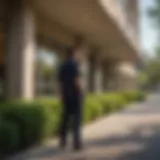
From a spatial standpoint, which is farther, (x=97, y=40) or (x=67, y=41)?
(x=97, y=40)

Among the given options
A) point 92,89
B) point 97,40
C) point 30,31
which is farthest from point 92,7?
point 92,89

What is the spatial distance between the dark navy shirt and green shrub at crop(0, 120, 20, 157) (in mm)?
1166

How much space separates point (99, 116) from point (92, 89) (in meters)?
13.7

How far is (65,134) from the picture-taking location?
923cm

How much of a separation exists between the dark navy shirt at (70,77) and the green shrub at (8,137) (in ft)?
3.83

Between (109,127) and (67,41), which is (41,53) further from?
(109,127)

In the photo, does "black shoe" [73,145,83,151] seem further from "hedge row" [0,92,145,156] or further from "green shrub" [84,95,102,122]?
"green shrub" [84,95,102,122]

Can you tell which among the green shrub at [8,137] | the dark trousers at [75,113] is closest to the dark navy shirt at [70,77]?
the dark trousers at [75,113]

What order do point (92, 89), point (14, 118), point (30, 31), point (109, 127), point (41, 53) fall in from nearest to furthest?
1. point (14, 118)
2. point (109, 127)
3. point (30, 31)
4. point (41, 53)
5. point (92, 89)

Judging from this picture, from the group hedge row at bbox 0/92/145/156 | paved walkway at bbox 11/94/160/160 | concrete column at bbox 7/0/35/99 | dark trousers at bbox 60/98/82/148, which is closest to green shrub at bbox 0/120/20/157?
hedge row at bbox 0/92/145/156

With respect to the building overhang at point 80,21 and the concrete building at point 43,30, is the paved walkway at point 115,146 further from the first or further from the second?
the building overhang at point 80,21

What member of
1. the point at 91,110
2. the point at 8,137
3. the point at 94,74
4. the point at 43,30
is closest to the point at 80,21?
the point at 43,30

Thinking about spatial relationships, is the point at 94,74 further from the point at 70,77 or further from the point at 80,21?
the point at 70,77

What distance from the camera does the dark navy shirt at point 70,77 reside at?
8781 mm
